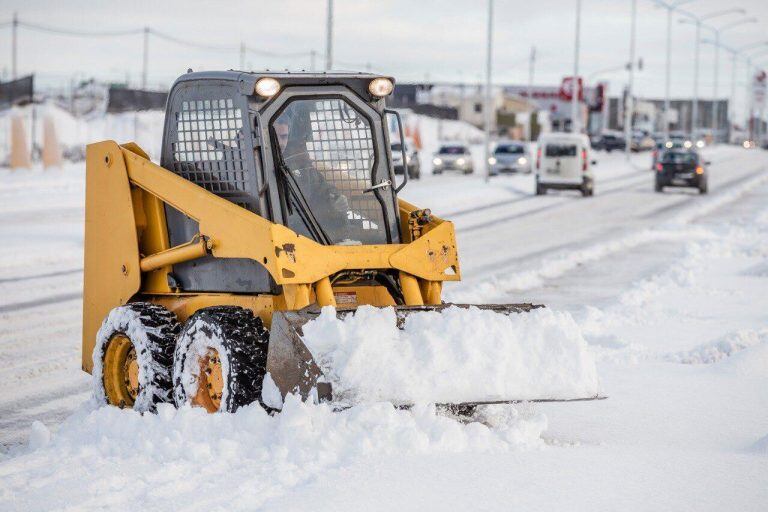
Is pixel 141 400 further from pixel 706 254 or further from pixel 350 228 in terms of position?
pixel 706 254

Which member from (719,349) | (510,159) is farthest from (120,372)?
(510,159)

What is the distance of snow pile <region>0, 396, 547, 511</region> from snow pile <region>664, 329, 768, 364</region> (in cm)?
351

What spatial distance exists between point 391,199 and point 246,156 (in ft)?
3.71

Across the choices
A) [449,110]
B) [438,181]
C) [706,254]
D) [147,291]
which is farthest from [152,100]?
[449,110]

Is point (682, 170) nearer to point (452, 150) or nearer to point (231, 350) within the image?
point (452, 150)

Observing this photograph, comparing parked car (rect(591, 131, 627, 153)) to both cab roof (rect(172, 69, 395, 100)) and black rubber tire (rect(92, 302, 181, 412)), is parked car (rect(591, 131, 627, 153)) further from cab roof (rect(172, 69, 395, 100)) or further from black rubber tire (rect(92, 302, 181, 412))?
black rubber tire (rect(92, 302, 181, 412))

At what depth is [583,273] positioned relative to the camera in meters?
18.1

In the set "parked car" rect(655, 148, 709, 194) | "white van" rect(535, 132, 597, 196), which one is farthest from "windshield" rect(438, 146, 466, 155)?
"white van" rect(535, 132, 597, 196)

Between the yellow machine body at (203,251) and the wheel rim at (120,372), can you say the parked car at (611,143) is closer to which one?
the yellow machine body at (203,251)

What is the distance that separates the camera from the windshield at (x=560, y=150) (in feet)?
126

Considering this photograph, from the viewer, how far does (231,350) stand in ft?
23.1

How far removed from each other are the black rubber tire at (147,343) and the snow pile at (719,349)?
4.59 meters

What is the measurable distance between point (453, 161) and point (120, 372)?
45.1m

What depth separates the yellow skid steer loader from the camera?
7367 mm
